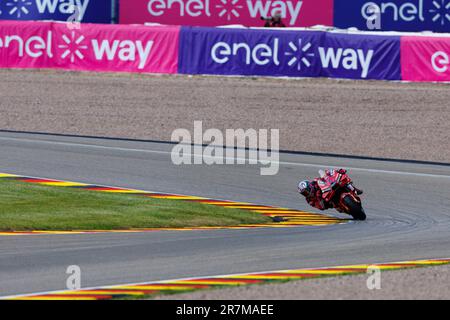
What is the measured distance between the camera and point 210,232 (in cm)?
1456

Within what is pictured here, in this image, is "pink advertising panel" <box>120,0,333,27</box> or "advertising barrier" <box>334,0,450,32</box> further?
"pink advertising panel" <box>120,0,333,27</box>

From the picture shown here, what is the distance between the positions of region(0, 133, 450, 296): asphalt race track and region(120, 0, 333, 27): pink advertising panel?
1354 centimetres

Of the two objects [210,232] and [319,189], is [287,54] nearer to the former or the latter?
[319,189]

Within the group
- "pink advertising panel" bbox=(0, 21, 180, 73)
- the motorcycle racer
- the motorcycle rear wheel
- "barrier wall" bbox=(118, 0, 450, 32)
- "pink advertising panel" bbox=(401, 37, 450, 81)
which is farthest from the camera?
"barrier wall" bbox=(118, 0, 450, 32)

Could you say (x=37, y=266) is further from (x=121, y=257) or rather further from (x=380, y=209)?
(x=380, y=209)

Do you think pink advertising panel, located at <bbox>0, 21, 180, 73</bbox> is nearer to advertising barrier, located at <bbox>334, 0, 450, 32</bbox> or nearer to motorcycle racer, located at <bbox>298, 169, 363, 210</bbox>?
advertising barrier, located at <bbox>334, 0, 450, 32</bbox>

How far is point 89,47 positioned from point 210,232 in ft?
66.6

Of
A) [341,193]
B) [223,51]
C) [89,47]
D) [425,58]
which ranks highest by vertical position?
[89,47]

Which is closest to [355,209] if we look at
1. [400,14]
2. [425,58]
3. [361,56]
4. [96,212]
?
[96,212]

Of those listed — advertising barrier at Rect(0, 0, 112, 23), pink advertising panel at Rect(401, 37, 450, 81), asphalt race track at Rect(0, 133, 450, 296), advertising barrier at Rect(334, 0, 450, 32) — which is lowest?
asphalt race track at Rect(0, 133, 450, 296)

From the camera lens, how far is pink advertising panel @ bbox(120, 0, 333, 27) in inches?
1453

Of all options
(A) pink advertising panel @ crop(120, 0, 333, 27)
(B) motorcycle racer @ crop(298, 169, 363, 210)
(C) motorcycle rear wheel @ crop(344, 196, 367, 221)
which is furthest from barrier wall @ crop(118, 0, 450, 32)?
(C) motorcycle rear wheel @ crop(344, 196, 367, 221)

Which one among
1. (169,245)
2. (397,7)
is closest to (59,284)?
(169,245)

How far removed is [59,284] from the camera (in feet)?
34.8
